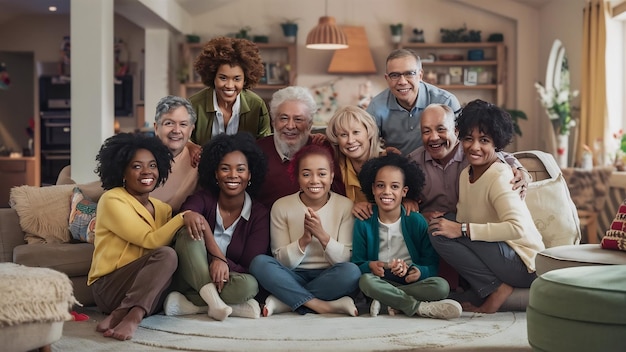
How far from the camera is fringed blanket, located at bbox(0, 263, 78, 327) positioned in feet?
9.62

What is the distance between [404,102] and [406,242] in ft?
3.21

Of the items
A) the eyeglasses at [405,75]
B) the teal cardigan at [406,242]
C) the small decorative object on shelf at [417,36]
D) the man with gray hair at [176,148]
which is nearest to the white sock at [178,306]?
the man with gray hair at [176,148]

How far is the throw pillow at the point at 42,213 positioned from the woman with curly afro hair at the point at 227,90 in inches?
33.5

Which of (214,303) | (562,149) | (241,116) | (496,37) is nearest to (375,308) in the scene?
(214,303)

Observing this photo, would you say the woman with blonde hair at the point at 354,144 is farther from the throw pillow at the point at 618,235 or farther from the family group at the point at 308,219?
the throw pillow at the point at 618,235

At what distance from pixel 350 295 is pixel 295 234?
407 mm

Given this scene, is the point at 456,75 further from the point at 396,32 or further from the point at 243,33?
the point at 243,33

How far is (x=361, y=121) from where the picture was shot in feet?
14.1

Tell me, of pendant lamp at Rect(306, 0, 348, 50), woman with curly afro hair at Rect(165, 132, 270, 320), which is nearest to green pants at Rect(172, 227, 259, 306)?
woman with curly afro hair at Rect(165, 132, 270, 320)

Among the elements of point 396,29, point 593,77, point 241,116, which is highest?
point 396,29

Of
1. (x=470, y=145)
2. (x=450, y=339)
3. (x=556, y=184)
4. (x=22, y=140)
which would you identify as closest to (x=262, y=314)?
(x=450, y=339)

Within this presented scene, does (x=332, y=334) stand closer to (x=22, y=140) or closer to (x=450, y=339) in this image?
(x=450, y=339)

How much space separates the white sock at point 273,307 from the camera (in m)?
3.98

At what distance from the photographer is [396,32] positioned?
1097cm
